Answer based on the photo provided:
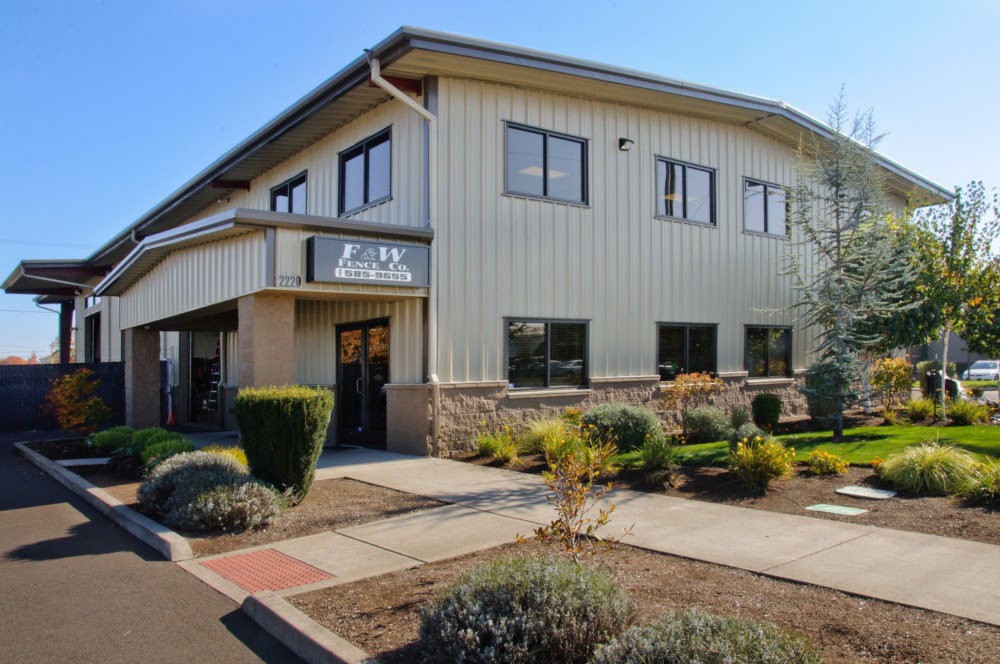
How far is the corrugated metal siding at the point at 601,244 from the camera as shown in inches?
519

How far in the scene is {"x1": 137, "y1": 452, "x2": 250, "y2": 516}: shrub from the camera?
310 inches

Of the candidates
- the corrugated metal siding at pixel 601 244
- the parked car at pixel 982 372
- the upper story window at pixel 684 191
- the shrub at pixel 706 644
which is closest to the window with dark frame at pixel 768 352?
the corrugated metal siding at pixel 601 244

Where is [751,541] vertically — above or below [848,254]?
below

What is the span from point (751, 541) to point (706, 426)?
7285mm

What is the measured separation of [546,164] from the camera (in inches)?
568

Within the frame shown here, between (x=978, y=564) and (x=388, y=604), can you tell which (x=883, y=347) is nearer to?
(x=978, y=564)

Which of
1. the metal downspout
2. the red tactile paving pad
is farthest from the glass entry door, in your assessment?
the red tactile paving pad

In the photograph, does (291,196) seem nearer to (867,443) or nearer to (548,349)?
(548,349)

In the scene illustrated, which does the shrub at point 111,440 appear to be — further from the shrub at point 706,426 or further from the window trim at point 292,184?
the shrub at point 706,426

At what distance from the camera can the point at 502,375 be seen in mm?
13578

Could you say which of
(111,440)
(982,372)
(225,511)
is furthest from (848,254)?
(982,372)

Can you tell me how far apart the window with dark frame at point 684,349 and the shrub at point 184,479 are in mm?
9861

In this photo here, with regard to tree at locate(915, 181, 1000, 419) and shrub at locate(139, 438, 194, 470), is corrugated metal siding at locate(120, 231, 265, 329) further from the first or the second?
tree at locate(915, 181, 1000, 419)

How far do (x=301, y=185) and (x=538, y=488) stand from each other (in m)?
10.5
